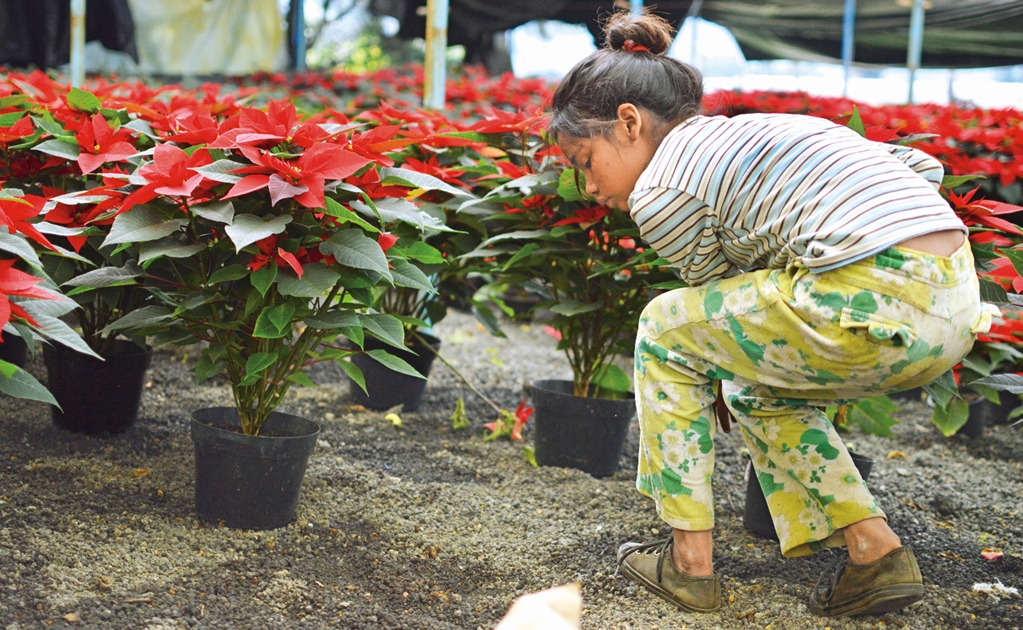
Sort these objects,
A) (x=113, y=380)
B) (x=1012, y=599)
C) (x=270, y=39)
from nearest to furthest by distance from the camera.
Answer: (x=1012, y=599), (x=113, y=380), (x=270, y=39)

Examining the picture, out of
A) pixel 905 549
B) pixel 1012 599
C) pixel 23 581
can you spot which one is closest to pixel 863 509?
pixel 905 549

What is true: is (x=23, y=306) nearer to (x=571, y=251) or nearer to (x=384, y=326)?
(x=384, y=326)

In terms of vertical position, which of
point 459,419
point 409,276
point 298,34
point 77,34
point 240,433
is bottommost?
point 459,419

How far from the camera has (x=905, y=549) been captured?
5.77 feet

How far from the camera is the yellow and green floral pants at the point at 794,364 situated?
4.97 feet

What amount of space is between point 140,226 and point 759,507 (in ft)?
5.16

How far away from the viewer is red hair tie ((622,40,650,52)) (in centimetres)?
181

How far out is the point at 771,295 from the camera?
1.58 meters

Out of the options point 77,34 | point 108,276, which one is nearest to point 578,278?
point 108,276

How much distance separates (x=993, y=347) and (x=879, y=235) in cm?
134

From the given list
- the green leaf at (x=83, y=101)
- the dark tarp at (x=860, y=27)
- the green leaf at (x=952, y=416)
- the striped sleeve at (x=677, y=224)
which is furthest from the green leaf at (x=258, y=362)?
the dark tarp at (x=860, y=27)

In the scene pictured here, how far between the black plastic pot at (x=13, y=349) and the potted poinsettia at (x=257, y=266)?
3.38 ft

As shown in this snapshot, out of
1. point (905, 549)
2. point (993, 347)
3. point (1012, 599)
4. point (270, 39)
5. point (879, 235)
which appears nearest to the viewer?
point (879, 235)

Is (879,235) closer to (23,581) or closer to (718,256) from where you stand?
(718,256)
